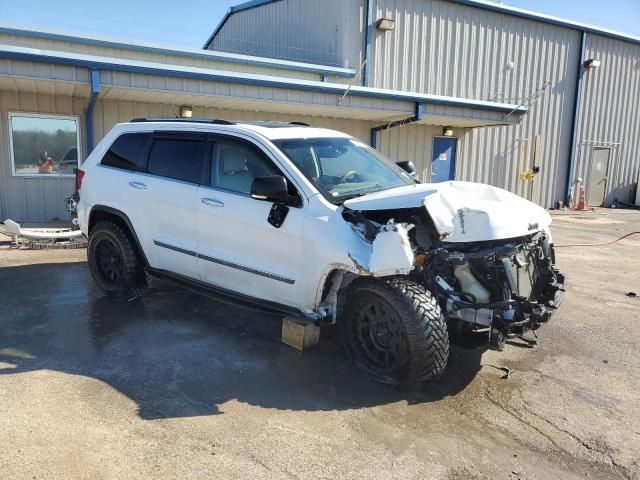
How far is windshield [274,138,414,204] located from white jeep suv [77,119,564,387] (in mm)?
16

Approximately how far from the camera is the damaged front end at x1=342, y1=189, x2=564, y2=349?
3.58 meters

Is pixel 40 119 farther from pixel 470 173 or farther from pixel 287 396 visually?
pixel 470 173

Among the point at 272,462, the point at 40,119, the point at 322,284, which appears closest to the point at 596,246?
the point at 322,284

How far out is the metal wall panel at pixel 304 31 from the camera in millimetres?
14070

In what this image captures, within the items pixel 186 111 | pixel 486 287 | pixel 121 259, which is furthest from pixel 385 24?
pixel 486 287

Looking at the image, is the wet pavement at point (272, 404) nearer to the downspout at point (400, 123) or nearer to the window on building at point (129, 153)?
the window on building at point (129, 153)

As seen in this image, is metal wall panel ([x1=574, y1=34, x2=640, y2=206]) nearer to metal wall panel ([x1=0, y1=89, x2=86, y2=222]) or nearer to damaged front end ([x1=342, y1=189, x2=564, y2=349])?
A: metal wall panel ([x1=0, y1=89, x2=86, y2=222])

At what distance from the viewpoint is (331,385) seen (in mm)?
3836

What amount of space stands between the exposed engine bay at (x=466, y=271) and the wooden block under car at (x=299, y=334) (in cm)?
98

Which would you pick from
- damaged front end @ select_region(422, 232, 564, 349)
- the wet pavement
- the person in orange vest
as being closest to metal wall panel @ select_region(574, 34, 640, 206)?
the wet pavement

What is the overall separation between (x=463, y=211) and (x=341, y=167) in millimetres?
1325

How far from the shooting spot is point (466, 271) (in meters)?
3.70

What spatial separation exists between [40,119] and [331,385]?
360 inches

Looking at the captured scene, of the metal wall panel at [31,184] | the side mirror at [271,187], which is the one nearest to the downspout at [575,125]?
the metal wall panel at [31,184]
